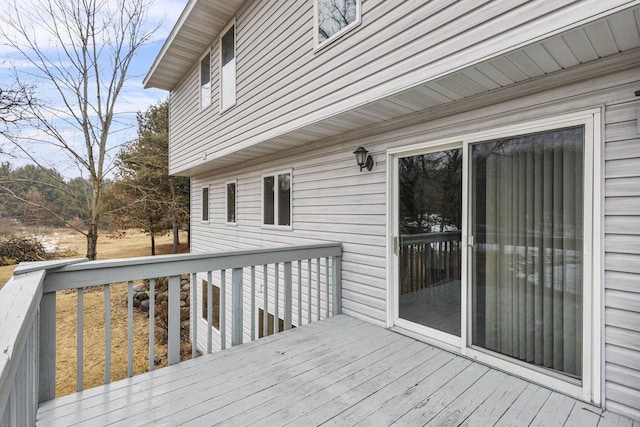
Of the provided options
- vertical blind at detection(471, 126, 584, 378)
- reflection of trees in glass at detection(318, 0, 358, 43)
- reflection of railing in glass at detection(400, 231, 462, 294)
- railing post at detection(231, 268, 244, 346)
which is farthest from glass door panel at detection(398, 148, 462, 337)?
railing post at detection(231, 268, 244, 346)

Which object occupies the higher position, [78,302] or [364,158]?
[364,158]

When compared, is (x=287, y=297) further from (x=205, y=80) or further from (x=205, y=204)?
(x=205, y=204)

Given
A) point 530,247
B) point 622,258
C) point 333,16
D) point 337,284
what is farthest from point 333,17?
point 622,258

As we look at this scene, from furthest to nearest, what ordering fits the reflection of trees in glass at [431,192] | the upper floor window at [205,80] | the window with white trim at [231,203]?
the window with white trim at [231,203]
the upper floor window at [205,80]
the reflection of trees in glass at [431,192]

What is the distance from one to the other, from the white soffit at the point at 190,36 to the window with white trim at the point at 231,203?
2.91 m

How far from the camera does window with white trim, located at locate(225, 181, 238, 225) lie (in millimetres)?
7168

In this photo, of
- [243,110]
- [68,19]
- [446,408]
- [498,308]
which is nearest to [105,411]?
[446,408]

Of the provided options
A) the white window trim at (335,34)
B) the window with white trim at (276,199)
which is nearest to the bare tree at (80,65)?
the window with white trim at (276,199)

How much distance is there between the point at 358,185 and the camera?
4.04m

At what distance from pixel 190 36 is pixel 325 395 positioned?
670 cm

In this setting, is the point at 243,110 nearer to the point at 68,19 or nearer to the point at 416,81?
the point at 416,81

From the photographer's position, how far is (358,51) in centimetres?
315

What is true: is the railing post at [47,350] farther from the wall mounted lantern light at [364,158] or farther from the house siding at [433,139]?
the wall mounted lantern light at [364,158]

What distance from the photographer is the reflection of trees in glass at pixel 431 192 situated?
9.99 ft
